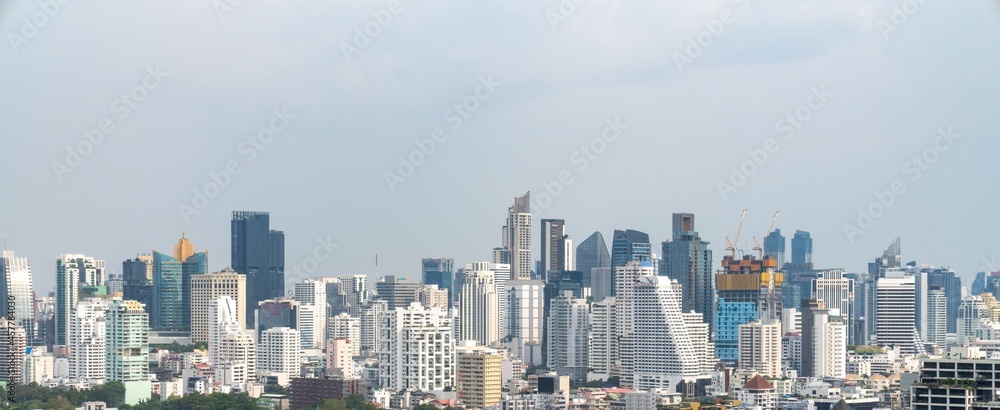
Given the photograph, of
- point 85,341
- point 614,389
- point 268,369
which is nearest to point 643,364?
point 614,389

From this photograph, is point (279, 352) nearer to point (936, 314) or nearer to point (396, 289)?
point (396, 289)

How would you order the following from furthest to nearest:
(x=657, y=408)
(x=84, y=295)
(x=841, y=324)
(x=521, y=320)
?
(x=521, y=320)
(x=84, y=295)
(x=841, y=324)
(x=657, y=408)

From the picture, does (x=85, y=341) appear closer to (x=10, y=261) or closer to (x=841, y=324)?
(x=10, y=261)

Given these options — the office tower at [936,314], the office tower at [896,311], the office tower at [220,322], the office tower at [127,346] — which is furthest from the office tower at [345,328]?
the office tower at [936,314]

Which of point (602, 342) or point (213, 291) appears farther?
point (213, 291)

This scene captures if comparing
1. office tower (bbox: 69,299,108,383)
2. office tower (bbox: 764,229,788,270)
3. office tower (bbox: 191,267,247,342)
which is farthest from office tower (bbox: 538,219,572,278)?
office tower (bbox: 69,299,108,383)

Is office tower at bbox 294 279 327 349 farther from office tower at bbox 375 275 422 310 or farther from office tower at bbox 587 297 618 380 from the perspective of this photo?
office tower at bbox 587 297 618 380

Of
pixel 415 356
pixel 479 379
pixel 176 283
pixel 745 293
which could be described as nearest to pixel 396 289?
pixel 176 283
